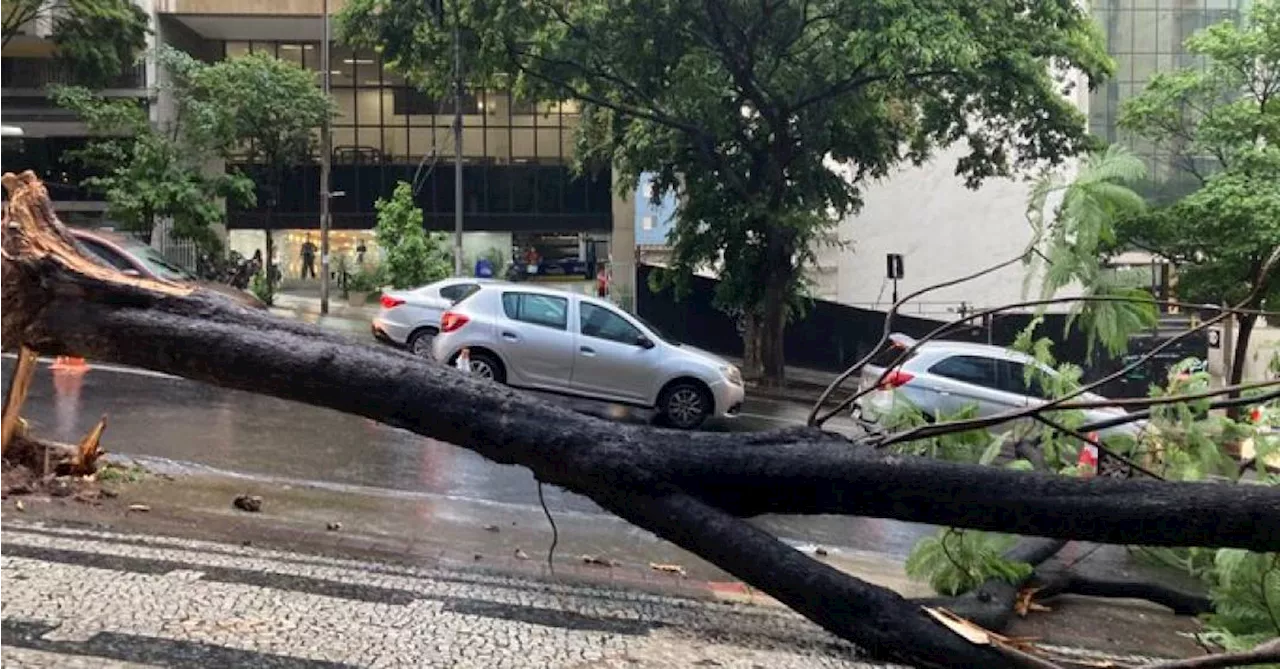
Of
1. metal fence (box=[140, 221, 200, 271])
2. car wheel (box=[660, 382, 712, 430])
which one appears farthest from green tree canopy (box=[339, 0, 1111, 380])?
metal fence (box=[140, 221, 200, 271])

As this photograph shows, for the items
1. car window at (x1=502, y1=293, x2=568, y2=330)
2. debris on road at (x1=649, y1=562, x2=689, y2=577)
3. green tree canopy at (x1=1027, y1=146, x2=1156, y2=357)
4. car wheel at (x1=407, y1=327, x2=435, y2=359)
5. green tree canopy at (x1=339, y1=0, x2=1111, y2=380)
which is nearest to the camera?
green tree canopy at (x1=1027, y1=146, x2=1156, y2=357)

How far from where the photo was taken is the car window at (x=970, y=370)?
14359 millimetres

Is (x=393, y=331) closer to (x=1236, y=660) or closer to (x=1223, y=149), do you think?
(x=1236, y=660)

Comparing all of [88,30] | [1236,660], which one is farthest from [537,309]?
[88,30]

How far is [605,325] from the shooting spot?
1534 centimetres

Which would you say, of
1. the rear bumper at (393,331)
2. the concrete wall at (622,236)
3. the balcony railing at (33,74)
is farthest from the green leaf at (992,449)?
the balcony railing at (33,74)

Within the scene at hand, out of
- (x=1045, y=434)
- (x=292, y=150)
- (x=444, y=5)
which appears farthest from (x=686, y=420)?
(x=292, y=150)

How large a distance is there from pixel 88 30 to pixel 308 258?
14.3 m

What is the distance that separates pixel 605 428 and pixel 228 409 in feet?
35.3

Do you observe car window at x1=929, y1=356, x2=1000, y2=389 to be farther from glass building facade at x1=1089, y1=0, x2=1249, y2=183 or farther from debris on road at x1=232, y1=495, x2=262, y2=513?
glass building facade at x1=1089, y1=0, x2=1249, y2=183

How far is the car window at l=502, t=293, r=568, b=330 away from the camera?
599 inches

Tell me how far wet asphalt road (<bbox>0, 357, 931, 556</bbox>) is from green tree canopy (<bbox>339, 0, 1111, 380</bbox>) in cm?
887

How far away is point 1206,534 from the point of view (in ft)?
10.0

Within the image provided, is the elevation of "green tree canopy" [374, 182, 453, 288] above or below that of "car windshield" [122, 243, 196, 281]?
above
